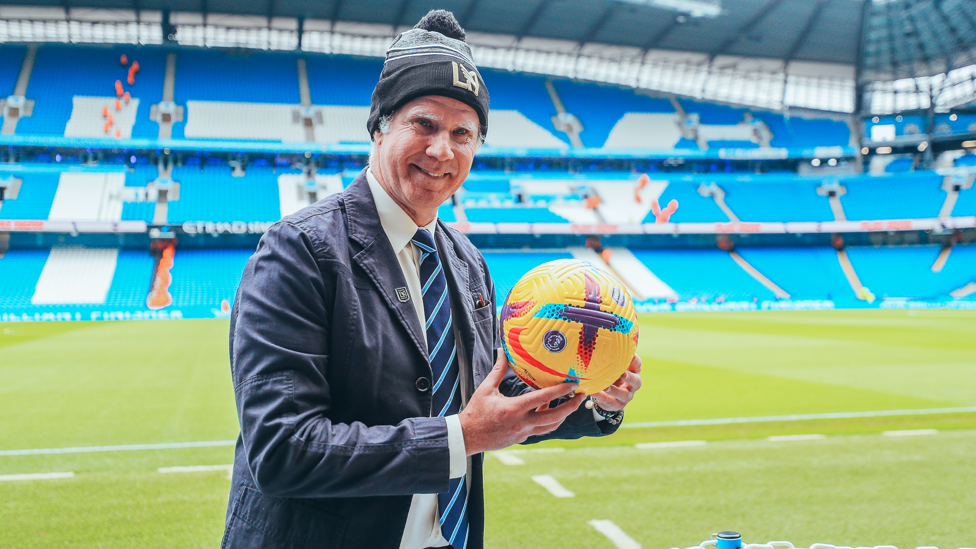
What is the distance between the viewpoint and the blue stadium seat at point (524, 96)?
4391 centimetres

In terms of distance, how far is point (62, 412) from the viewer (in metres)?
8.33

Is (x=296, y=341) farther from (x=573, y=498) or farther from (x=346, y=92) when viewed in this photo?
(x=346, y=92)

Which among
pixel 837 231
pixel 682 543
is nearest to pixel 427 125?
pixel 682 543

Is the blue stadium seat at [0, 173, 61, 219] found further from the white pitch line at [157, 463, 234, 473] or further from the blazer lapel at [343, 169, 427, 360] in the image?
the blazer lapel at [343, 169, 427, 360]

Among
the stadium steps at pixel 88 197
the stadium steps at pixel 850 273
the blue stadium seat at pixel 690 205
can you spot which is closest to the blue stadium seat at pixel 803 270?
the stadium steps at pixel 850 273

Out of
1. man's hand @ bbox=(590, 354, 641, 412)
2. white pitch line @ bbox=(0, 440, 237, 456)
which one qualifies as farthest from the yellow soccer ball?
white pitch line @ bbox=(0, 440, 237, 456)

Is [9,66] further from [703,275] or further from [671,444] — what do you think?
[671,444]

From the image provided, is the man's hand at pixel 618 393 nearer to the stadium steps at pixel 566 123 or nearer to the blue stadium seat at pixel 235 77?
the stadium steps at pixel 566 123

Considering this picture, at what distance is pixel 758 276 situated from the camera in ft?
128

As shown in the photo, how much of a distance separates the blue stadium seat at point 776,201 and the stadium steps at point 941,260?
647 centimetres

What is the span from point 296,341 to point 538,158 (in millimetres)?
43342

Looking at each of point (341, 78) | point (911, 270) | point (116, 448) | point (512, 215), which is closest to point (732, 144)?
point (911, 270)

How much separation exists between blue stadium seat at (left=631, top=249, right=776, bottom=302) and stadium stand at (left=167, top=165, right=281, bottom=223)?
2253 cm

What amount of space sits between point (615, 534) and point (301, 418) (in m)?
3.29
